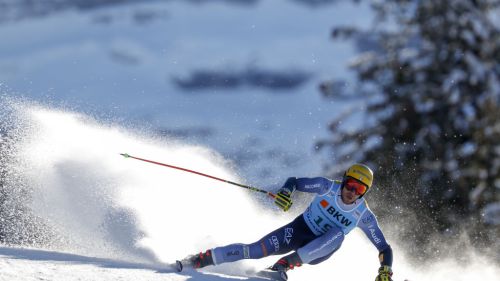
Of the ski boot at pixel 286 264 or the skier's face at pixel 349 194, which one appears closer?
the ski boot at pixel 286 264

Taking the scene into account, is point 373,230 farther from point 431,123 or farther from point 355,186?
point 431,123

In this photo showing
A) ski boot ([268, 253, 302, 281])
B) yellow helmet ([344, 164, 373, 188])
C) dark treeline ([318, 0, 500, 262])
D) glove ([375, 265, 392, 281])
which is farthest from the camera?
dark treeline ([318, 0, 500, 262])

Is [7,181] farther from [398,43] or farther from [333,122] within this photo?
[398,43]

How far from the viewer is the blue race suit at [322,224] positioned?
253 inches

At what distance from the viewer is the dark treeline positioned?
672 inches

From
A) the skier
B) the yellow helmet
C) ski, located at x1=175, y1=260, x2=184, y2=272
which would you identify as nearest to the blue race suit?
the skier

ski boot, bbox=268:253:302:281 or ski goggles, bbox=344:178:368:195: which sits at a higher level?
ski goggles, bbox=344:178:368:195

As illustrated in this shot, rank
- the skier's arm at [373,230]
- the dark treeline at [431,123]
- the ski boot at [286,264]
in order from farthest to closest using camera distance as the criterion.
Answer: the dark treeline at [431,123], the skier's arm at [373,230], the ski boot at [286,264]

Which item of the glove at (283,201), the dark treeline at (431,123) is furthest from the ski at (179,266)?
the dark treeline at (431,123)

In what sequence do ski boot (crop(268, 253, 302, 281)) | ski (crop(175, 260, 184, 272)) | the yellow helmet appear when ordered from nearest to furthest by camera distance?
ski (crop(175, 260, 184, 272)) < ski boot (crop(268, 253, 302, 281)) < the yellow helmet

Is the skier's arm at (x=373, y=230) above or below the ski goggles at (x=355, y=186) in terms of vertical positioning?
below

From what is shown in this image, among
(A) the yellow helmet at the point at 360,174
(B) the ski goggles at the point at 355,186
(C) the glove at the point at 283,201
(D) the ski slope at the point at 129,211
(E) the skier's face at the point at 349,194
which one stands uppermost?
(A) the yellow helmet at the point at 360,174

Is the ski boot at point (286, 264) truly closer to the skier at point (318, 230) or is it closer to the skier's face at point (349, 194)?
the skier at point (318, 230)

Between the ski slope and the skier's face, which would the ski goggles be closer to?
the skier's face
